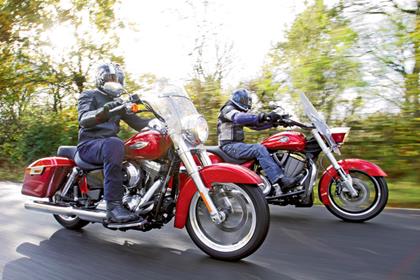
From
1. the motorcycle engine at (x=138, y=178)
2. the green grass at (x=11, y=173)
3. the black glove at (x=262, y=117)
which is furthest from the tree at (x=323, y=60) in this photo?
the green grass at (x=11, y=173)

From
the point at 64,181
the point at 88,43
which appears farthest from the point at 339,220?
the point at 88,43

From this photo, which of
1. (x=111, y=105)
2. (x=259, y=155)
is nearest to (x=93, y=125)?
(x=111, y=105)

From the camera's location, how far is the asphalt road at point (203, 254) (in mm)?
3004

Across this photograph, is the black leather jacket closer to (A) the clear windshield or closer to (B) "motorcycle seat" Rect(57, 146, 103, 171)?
(B) "motorcycle seat" Rect(57, 146, 103, 171)

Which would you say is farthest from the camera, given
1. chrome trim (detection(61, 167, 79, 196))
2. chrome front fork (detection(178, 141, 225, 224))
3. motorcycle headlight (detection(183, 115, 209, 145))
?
chrome trim (detection(61, 167, 79, 196))

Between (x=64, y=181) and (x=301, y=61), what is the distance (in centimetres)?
612

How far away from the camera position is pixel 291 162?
5020 millimetres

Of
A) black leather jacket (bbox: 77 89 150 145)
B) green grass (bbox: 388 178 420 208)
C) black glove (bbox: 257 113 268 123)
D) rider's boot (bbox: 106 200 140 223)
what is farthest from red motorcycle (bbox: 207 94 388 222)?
rider's boot (bbox: 106 200 140 223)

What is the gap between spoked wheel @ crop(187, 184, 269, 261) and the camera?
3074mm

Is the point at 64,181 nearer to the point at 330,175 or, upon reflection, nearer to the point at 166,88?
the point at 166,88

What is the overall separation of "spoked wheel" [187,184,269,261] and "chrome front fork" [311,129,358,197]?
6.33ft

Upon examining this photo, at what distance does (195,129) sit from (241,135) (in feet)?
6.66

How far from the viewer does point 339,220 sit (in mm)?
4754

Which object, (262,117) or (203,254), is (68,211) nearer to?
(203,254)
